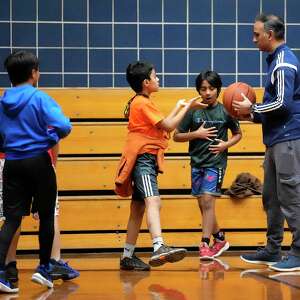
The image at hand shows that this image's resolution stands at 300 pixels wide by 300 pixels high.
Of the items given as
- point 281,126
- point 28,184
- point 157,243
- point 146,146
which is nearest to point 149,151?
point 146,146

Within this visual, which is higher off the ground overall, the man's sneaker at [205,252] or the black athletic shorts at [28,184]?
the black athletic shorts at [28,184]

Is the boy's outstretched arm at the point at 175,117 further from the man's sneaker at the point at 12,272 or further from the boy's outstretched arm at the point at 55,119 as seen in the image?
the man's sneaker at the point at 12,272

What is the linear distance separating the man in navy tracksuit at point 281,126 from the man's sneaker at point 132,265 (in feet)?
2.75

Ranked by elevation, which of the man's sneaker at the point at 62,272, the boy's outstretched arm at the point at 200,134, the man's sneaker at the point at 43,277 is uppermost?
the boy's outstretched arm at the point at 200,134

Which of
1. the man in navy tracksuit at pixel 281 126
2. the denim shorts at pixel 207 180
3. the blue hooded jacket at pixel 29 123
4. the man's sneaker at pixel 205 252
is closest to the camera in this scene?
the blue hooded jacket at pixel 29 123

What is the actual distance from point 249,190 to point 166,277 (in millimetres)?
1952

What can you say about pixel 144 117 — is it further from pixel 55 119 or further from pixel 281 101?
pixel 55 119

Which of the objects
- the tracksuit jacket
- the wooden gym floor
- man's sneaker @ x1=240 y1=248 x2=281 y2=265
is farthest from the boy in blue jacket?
man's sneaker @ x1=240 y1=248 x2=281 y2=265

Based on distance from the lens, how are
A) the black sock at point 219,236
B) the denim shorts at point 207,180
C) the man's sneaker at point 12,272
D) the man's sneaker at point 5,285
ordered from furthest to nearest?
1. the black sock at point 219,236
2. the denim shorts at point 207,180
3. the man's sneaker at point 12,272
4. the man's sneaker at point 5,285

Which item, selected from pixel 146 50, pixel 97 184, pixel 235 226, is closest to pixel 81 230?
pixel 97 184

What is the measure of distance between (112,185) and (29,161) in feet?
7.87

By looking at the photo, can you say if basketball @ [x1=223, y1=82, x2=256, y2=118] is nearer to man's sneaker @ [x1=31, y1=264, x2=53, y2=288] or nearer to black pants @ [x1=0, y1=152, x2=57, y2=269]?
black pants @ [x1=0, y1=152, x2=57, y2=269]

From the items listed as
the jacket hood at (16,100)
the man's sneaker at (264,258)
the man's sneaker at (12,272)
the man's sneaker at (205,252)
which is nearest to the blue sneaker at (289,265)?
the man's sneaker at (264,258)

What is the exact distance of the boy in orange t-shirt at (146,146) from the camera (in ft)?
17.1
